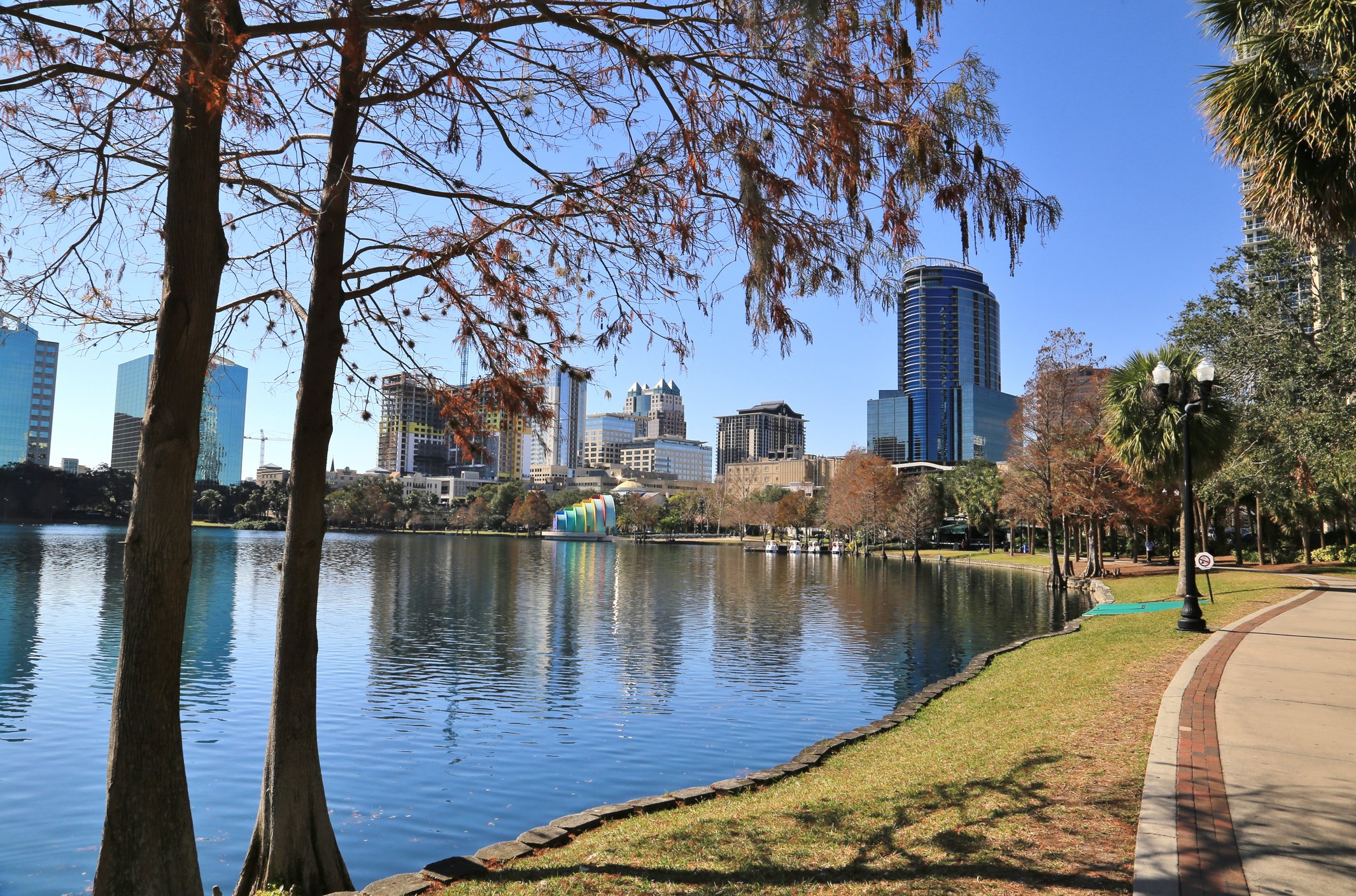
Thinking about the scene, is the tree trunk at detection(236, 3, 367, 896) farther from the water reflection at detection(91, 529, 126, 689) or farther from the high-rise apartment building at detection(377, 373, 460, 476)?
the water reflection at detection(91, 529, 126, 689)

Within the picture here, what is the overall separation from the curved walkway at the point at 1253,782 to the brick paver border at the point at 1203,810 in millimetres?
12

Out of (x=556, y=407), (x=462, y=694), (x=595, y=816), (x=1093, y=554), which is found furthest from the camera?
(x=1093, y=554)

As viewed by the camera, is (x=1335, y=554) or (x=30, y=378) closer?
(x=30, y=378)

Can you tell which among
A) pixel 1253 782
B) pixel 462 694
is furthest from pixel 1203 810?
pixel 462 694

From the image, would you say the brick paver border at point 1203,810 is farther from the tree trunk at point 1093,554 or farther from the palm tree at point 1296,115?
the tree trunk at point 1093,554

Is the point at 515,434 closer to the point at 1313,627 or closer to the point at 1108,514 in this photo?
the point at 1313,627

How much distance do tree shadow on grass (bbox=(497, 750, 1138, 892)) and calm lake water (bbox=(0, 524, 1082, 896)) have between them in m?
3.56

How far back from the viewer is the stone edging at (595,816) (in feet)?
20.3

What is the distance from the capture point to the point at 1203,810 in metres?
6.01

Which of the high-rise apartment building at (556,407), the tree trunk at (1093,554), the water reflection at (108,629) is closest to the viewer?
the high-rise apartment building at (556,407)

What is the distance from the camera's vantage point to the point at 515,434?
763 cm

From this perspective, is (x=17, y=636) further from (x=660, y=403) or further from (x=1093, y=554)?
(x=660, y=403)

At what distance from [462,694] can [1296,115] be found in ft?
53.0

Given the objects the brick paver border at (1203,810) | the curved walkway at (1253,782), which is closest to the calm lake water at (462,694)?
the brick paver border at (1203,810)
